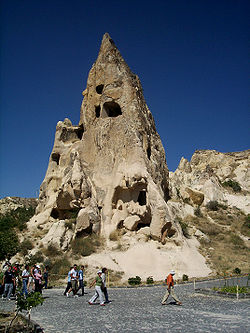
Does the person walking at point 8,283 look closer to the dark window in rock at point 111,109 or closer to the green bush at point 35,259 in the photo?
the green bush at point 35,259

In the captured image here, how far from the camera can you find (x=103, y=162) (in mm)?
25031

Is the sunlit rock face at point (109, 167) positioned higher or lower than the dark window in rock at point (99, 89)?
lower

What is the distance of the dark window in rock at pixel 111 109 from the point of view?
88.1 feet

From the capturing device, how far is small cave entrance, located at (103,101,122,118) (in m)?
26.8

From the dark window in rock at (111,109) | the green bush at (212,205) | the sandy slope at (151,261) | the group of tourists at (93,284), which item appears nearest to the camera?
the group of tourists at (93,284)

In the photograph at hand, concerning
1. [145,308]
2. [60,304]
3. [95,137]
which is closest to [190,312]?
[145,308]

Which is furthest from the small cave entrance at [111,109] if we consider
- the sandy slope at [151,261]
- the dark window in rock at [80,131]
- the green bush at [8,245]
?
the green bush at [8,245]

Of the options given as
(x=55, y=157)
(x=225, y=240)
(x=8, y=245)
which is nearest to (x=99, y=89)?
(x=55, y=157)

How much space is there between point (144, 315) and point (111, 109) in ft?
68.4

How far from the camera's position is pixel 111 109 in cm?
2739

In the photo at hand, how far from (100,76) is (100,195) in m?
10.9

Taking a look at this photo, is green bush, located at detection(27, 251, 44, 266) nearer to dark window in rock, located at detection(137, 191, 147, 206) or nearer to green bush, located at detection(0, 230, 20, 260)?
green bush, located at detection(0, 230, 20, 260)

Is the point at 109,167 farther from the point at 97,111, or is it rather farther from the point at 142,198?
the point at 97,111

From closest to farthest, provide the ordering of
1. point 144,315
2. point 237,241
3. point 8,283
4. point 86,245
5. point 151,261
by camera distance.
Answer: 1. point 144,315
2. point 8,283
3. point 151,261
4. point 86,245
5. point 237,241
